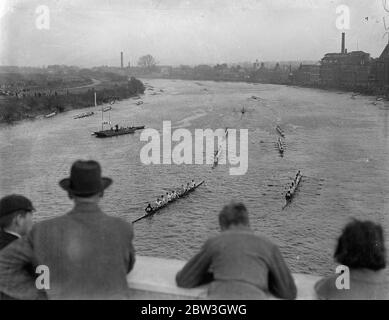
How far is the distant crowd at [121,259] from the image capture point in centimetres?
194

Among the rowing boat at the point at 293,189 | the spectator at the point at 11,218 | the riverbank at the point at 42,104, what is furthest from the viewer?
the riverbank at the point at 42,104

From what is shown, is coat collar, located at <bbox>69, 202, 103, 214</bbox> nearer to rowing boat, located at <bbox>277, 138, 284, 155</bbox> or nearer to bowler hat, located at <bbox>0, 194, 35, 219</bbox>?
bowler hat, located at <bbox>0, 194, 35, 219</bbox>

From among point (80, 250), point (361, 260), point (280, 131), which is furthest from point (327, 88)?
point (80, 250)

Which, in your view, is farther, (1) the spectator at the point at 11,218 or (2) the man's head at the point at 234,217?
(1) the spectator at the point at 11,218

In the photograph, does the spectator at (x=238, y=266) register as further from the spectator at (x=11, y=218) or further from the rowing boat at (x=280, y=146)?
the rowing boat at (x=280, y=146)

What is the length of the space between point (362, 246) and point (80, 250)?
1133 mm

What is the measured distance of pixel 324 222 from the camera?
14.9 metres

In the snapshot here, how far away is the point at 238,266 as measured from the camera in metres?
1.92

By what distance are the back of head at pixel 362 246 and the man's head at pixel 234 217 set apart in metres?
0.41

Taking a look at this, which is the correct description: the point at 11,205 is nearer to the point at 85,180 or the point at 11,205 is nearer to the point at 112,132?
the point at 85,180

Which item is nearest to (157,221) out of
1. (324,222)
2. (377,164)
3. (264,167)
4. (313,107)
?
(324,222)

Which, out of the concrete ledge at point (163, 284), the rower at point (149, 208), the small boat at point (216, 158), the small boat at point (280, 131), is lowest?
the rower at point (149, 208)

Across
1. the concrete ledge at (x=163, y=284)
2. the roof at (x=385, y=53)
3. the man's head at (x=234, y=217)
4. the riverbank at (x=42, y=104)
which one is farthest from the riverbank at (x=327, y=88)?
the man's head at (x=234, y=217)

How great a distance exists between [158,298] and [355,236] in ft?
2.86
